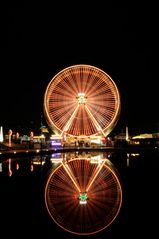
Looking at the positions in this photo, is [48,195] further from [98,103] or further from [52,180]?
[98,103]

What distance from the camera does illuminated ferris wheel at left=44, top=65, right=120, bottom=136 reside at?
28969 millimetres

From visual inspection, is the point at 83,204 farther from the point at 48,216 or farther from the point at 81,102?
the point at 81,102

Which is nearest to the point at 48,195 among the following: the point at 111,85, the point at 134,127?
the point at 111,85

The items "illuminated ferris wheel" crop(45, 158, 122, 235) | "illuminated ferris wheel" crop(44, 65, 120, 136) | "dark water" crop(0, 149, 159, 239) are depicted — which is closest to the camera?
"dark water" crop(0, 149, 159, 239)

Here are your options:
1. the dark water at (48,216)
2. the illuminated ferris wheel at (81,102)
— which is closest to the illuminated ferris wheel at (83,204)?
the dark water at (48,216)

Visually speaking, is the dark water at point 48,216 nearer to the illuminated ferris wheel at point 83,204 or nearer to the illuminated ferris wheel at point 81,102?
the illuminated ferris wheel at point 83,204

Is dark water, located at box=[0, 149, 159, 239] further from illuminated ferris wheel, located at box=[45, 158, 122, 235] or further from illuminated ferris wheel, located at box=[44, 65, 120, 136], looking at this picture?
illuminated ferris wheel, located at box=[44, 65, 120, 136]

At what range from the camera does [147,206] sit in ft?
18.0

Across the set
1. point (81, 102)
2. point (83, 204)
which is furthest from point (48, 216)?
point (81, 102)

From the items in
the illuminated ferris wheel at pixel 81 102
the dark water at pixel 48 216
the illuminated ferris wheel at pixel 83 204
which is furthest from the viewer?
the illuminated ferris wheel at pixel 81 102

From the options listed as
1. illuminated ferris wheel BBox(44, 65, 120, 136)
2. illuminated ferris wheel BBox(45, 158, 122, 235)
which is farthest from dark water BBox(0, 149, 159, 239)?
illuminated ferris wheel BBox(44, 65, 120, 136)

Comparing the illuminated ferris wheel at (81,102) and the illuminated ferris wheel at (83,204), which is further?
the illuminated ferris wheel at (81,102)

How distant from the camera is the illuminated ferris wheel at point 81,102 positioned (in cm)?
2897

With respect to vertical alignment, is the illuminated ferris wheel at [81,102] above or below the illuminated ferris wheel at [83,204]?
above
